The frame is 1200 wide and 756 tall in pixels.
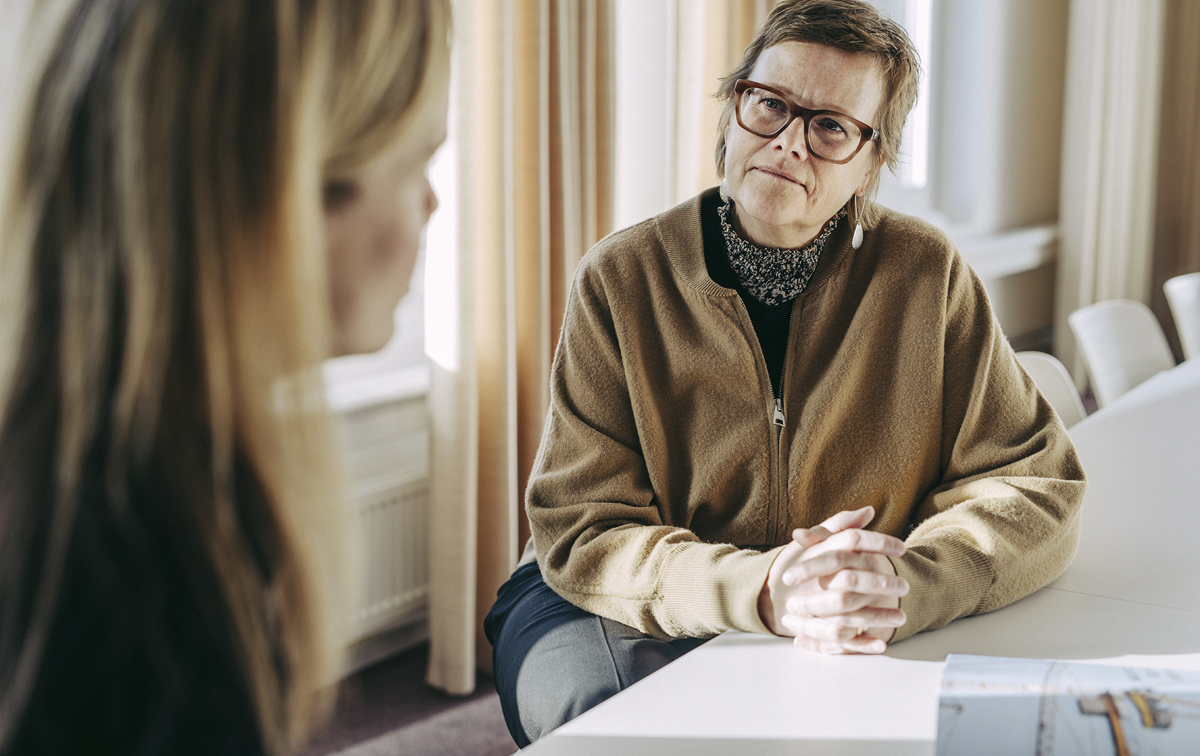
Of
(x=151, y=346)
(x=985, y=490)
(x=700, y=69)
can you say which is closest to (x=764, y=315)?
(x=985, y=490)

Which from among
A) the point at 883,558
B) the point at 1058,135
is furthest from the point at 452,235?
the point at 1058,135

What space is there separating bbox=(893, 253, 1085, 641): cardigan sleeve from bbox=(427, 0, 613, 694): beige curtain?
104 centimetres

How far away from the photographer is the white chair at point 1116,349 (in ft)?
7.31

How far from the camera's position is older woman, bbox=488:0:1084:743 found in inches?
49.8

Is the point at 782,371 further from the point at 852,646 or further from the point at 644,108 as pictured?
the point at 644,108

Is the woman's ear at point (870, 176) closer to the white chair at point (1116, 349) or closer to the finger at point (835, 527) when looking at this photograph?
the finger at point (835, 527)

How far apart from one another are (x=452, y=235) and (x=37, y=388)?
164 centimetres

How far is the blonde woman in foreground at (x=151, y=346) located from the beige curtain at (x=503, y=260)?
1.59 m

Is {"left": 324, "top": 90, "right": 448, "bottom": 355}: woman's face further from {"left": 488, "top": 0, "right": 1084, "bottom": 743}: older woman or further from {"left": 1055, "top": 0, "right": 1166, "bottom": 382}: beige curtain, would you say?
{"left": 1055, "top": 0, "right": 1166, "bottom": 382}: beige curtain

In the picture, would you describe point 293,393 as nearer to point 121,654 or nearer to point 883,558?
point 121,654

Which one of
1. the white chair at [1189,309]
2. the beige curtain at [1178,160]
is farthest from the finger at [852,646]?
the beige curtain at [1178,160]

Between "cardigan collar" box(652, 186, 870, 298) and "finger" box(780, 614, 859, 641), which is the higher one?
"cardigan collar" box(652, 186, 870, 298)

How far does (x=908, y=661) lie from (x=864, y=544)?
0.13 metres

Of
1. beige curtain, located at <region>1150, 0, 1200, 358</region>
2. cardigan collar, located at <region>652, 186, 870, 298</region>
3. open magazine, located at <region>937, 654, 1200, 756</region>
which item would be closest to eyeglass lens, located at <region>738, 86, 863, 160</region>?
cardigan collar, located at <region>652, 186, 870, 298</region>
